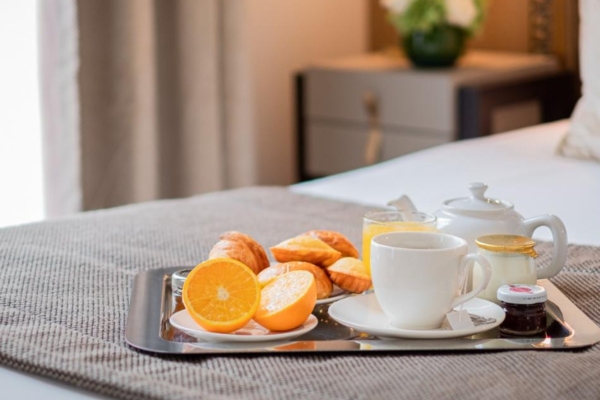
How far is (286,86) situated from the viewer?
3.24 metres

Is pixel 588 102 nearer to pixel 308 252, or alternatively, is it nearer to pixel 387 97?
pixel 387 97

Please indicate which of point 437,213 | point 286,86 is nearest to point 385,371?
point 437,213

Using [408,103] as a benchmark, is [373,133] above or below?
below

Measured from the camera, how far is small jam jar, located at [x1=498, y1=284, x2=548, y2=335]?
893 millimetres

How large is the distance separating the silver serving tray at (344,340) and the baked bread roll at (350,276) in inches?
1.5

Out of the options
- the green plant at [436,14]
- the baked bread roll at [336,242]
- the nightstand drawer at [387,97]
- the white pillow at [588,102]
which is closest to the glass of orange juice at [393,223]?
the baked bread roll at [336,242]

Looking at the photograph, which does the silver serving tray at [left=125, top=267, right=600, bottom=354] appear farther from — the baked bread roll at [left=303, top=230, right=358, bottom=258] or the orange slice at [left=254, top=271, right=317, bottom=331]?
the baked bread roll at [left=303, top=230, right=358, bottom=258]

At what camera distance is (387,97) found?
284cm

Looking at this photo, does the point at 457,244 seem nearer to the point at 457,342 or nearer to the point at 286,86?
the point at 457,342

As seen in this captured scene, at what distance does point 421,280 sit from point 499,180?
3.11ft

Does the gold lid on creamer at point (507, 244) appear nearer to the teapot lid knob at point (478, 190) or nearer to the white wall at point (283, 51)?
the teapot lid knob at point (478, 190)

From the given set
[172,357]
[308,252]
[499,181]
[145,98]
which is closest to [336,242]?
[308,252]

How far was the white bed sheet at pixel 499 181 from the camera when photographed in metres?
1.56

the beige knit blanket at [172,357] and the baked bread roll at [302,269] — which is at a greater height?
the baked bread roll at [302,269]
